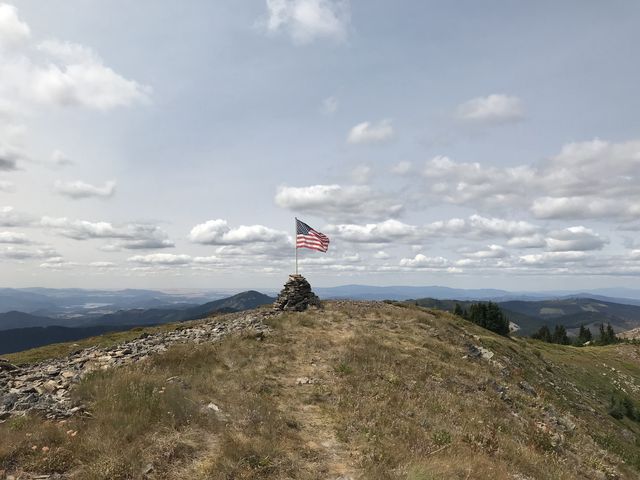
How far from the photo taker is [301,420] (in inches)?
561

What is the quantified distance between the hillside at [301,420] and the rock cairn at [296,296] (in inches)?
269

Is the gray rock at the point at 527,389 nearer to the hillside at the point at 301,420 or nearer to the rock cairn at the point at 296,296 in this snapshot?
the hillside at the point at 301,420

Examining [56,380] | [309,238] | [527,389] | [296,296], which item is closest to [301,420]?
[56,380]

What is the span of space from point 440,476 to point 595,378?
199ft

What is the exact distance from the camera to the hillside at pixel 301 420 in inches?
404

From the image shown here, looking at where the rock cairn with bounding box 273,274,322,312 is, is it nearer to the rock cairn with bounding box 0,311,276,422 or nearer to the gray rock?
the rock cairn with bounding box 0,311,276,422

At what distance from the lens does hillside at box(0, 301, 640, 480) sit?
33.7ft

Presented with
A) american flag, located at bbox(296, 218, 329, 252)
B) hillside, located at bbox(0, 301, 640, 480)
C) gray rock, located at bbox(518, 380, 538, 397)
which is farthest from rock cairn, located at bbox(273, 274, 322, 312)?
gray rock, located at bbox(518, 380, 538, 397)

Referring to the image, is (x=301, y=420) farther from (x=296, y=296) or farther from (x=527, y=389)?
(x=296, y=296)

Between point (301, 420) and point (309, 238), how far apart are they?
19.4m

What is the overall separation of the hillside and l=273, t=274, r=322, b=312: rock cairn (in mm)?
6828

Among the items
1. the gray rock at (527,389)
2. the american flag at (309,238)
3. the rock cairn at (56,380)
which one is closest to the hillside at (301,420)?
the gray rock at (527,389)

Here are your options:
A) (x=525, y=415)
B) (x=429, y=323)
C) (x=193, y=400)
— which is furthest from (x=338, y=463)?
(x=429, y=323)

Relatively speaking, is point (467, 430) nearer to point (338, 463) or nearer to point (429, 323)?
point (338, 463)
